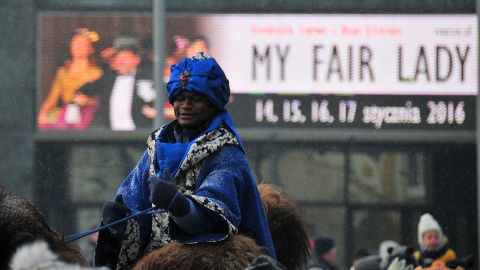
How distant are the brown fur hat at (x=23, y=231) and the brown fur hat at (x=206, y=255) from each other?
0.25 meters

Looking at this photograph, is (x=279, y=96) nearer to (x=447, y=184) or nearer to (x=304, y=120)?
(x=304, y=120)

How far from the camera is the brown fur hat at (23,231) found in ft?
11.0

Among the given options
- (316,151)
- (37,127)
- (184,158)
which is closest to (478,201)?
(316,151)

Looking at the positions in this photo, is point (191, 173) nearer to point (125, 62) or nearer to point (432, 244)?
point (432, 244)

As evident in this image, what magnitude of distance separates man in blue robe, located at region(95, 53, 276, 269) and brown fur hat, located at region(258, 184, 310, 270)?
52 centimetres

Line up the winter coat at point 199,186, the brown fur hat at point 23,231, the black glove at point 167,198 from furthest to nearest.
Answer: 1. the winter coat at point 199,186
2. the black glove at point 167,198
3. the brown fur hat at point 23,231

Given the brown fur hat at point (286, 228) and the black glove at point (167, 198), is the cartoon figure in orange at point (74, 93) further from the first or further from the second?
the black glove at point (167, 198)

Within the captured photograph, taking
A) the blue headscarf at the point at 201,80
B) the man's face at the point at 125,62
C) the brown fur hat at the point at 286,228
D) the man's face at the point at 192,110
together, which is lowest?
the brown fur hat at the point at 286,228

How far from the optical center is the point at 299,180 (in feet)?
42.8

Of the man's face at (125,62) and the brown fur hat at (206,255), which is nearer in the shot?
the brown fur hat at (206,255)

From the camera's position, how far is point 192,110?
402 cm

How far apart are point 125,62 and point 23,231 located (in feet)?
31.9

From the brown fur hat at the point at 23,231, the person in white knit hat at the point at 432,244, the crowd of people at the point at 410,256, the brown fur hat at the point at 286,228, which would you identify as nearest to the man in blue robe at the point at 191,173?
the brown fur hat at the point at 23,231

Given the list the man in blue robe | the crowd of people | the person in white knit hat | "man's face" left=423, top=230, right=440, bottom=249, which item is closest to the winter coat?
the man in blue robe
